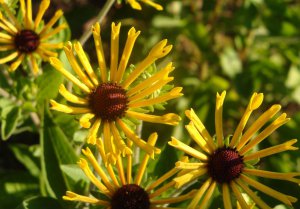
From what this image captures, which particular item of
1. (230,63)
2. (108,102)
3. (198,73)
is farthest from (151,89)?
(198,73)

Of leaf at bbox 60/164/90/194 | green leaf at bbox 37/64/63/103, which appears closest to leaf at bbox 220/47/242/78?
green leaf at bbox 37/64/63/103

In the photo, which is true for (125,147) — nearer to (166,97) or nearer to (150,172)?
(166,97)

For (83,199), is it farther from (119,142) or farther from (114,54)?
(114,54)

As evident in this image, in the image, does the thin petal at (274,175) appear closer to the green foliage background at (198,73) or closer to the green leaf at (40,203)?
the green foliage background at (198,73)

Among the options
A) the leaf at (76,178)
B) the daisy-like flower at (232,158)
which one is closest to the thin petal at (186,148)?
the daisy-like flower at (232,158)

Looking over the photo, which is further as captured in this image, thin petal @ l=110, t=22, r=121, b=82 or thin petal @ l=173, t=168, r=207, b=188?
thin petal @ l=110, t=22, r=121, b=82

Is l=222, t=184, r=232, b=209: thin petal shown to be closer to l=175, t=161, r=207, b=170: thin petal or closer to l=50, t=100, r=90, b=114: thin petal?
l=175, t=161, r=207, b=170: thin petal
